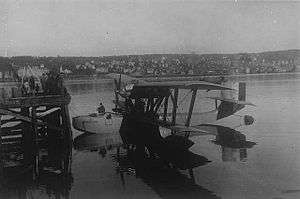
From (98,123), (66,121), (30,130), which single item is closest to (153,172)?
(66,121)

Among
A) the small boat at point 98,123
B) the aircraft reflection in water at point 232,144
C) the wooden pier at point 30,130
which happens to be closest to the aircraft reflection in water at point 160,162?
the aircraft reflection in water at point 232,144

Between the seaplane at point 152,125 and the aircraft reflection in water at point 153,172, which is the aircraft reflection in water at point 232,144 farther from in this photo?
the aircraft reflection in water at point 153,172

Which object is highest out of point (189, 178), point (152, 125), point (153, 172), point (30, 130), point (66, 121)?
point (66, 121)

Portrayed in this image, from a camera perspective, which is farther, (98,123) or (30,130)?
(98,123)

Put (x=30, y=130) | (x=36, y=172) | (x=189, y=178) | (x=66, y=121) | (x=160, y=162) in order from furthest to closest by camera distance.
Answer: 1. (x=66, y=121)
2. (x=30, y=130)
3. (x=160, y=162)
4. (x=36, y=172)
5. (x=189, y=178)

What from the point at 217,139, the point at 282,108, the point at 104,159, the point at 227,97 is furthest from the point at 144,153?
the point at 282,108

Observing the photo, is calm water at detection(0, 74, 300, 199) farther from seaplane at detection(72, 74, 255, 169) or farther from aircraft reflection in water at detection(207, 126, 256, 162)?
seaplane at detection(72, 74, 255, 169)

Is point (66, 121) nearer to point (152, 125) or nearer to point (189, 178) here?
point (152, 125)

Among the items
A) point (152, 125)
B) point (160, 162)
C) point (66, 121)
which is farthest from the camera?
point (152, 125)

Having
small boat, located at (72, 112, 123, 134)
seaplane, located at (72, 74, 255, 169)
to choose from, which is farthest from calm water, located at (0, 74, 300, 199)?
small boat, located at (72, 112, 123, 134)

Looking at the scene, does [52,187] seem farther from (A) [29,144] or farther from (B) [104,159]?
(A) [29,144]
